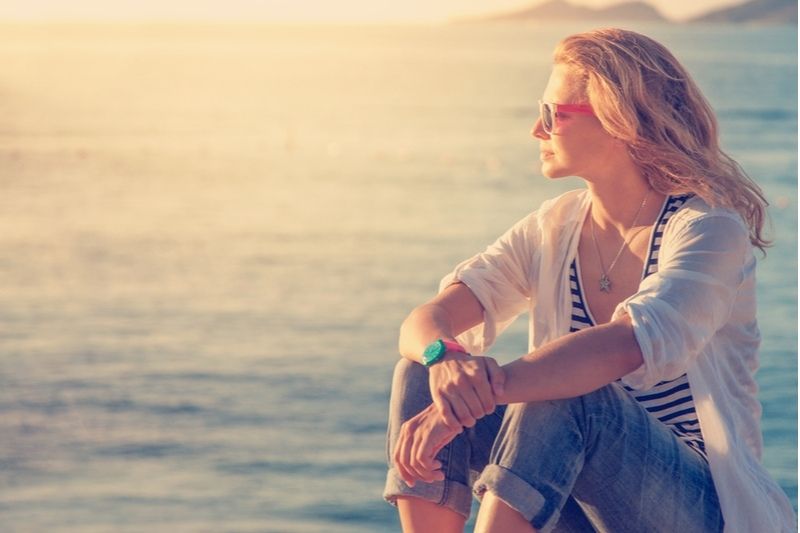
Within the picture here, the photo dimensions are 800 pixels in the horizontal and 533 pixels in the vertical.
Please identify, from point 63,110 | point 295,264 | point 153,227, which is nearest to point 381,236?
point 295,264

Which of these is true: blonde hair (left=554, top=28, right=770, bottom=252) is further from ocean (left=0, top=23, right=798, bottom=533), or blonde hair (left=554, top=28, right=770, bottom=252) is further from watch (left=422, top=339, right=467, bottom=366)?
ocean (left=0, top=23, right=798, bottom=533)

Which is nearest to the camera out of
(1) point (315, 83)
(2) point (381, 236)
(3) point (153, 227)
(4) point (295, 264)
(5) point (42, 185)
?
(4) point (295, 264)

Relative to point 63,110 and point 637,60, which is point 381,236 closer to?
point 637,60

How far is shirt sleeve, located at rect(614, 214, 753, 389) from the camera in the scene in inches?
95.6

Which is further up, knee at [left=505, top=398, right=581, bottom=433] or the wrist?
the wrist

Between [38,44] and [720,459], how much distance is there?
74984 millimetres

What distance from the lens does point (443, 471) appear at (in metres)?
2.59

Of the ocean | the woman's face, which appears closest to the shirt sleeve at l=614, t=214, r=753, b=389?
the woman's face

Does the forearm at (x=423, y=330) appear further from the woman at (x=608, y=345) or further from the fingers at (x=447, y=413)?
the fingers at (x=447, y=413)

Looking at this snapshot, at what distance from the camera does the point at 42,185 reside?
21.5 m

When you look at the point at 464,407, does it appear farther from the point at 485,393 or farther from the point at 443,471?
the point at 443,471

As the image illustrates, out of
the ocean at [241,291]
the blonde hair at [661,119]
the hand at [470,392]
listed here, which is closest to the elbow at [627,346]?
the hand at [470,392]

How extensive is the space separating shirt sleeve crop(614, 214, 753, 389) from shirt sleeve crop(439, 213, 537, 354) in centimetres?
35

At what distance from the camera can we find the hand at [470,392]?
246 cm
